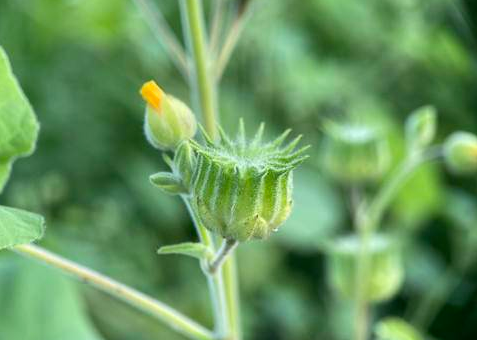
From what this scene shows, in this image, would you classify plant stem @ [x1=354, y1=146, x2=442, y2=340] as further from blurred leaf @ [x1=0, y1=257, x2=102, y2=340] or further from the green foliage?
the green foliage

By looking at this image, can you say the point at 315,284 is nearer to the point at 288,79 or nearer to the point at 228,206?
the point at 288,79

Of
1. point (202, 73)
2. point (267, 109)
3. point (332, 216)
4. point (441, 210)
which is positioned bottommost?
point (441, 210)

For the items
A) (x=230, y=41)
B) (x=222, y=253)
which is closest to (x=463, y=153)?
(x=230, y=41)

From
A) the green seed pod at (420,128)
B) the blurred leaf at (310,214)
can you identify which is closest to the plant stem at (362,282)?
the green seed pod at (420,128)

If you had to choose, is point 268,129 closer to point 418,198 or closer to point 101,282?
point 418,198

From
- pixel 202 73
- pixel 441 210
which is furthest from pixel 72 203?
pixel 441 210

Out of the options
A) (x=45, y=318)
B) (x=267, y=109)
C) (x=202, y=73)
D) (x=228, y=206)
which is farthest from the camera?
(x=267, y=109)
